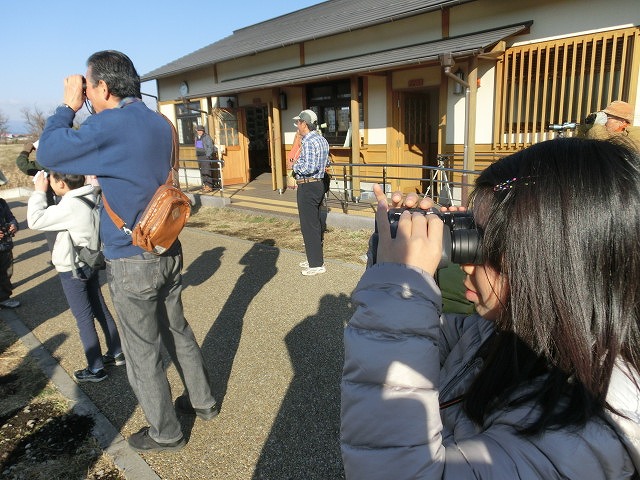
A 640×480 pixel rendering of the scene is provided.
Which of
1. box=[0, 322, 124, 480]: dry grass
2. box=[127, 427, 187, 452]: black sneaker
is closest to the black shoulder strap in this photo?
box=[0, 322, 124, 480]: dry grass

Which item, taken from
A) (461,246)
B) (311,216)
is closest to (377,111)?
(311,216)

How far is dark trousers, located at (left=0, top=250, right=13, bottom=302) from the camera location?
16.0 feet

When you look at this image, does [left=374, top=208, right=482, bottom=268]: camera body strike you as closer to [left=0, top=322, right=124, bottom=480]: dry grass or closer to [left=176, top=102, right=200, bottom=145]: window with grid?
[left=0, top=322, right=124, bottom=480]: dry grass

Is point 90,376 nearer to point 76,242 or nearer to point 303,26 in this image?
point 76,242

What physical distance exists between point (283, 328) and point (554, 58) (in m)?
6.29

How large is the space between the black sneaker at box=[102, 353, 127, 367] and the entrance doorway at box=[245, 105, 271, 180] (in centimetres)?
1134

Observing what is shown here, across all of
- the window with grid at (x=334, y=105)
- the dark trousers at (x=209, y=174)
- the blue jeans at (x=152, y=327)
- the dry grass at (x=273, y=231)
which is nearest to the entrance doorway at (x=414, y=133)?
the window with grid at (x=334, y=105)

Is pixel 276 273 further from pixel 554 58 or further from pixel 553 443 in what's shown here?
pixel 554 58

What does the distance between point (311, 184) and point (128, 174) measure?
3527mm

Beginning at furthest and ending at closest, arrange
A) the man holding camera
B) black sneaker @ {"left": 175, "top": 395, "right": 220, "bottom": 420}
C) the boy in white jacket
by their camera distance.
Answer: the man holding camera
the boy in white jacket
black sneaker @ {"left": 175, "top": 395, "right": 220, "bottom": 420}

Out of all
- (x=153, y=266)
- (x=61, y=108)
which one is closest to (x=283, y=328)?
(x=153, y=266)

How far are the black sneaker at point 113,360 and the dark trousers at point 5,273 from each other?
229 cm

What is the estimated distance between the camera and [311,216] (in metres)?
5.55

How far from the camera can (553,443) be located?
813 mm
